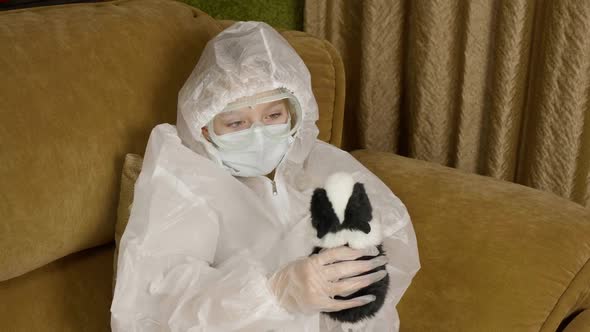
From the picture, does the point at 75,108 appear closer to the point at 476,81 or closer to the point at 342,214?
the point at 342,214

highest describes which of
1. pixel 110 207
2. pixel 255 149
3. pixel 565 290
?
pixel 255 149

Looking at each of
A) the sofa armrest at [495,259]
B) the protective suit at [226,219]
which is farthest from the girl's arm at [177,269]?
the sofa armrest at [495,259]

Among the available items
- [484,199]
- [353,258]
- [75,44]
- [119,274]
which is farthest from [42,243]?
[484,199]

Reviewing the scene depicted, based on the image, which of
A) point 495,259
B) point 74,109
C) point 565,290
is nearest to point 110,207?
point 74,109

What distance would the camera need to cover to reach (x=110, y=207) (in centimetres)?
→ 119

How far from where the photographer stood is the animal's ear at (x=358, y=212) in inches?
35.2

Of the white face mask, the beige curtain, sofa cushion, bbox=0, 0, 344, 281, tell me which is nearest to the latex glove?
the white face mask

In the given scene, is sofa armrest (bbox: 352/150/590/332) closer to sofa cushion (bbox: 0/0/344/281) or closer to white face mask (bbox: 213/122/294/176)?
white face mask (bbox: 213/122/294/176)

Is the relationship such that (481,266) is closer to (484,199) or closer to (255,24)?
(484,199)

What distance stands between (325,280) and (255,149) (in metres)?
0.32

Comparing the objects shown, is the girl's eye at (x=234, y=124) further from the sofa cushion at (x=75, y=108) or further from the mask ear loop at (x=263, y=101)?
the sofa cushion at (x=75, y=108)

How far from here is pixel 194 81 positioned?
3.82 ft

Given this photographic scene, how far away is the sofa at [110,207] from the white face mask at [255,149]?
169 mm

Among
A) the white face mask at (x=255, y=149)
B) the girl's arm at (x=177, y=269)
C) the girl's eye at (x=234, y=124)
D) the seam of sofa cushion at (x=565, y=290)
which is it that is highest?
the girl's eye at (x=234, y=124)
